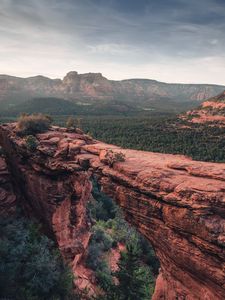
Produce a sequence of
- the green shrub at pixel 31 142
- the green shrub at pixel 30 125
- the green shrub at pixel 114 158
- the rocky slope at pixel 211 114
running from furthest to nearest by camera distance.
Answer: the rocky slope at pixel 211 114, the green shrub at pixel 30 125, the green shrub at pixel 31 142, the green shrub at pixel 114 158

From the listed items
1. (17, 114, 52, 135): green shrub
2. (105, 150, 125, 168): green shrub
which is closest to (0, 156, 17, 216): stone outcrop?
(17, 114, 52, 135): green shrub

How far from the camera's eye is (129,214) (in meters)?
25.2

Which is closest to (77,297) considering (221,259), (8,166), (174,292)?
(174,292)

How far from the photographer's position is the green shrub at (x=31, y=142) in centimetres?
3297

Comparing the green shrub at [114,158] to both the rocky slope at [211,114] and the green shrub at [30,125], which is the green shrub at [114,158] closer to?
the green shrub at [30,125]

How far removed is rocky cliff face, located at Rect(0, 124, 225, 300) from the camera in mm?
19297

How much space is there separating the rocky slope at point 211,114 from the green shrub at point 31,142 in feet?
229

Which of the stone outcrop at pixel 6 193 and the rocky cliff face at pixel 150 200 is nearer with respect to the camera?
the rocky cliff face at pixel 150 200

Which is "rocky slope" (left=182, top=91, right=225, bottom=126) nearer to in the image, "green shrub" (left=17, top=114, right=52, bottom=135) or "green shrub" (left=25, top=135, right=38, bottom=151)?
"green shrub" (left=17, top=114, right=52, bottom=135)

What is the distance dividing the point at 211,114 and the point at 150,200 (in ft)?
304

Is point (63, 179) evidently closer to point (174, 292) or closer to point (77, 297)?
point (77, 297)

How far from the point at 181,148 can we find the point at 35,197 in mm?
38279

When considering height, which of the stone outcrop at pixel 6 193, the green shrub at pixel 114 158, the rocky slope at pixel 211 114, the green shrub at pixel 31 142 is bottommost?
the stone outcrop at pixel 6 193

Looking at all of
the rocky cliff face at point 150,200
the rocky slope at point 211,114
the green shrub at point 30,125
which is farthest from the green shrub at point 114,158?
the rocky slope at point 211,114
